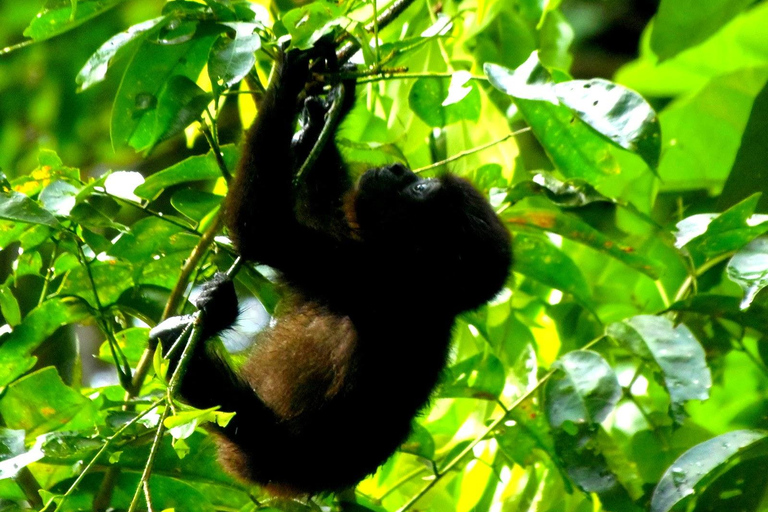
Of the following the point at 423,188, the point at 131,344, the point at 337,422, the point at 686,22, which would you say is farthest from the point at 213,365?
the point at 686,22

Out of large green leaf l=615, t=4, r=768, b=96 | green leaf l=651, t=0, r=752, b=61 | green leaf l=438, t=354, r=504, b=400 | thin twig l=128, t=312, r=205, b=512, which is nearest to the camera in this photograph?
thin twig l=128, t=312, r=205, b=512

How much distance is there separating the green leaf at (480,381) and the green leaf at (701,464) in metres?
0.51

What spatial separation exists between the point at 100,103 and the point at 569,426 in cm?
294

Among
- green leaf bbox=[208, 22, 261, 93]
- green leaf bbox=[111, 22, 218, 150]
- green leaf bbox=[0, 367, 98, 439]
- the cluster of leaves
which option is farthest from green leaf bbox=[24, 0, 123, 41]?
green leaf bbox=[0, 367, 98, 439]

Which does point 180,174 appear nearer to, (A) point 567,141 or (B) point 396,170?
(B) point 396,170

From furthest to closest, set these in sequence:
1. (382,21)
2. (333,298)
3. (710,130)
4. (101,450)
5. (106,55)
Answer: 1. (710,130)
2. (333,298)
3. (382,21)
4. (106,55)
5. (101,450)

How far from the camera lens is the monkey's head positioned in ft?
7.65

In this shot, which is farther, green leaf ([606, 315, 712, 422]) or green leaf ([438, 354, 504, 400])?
green leaf ([438, 354, 504, 400])

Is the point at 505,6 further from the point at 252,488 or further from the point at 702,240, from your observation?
the point at 252,488

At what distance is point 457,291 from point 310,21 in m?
0.94

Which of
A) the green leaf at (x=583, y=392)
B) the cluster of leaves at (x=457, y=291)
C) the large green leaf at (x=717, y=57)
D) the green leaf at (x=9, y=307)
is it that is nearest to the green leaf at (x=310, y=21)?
the cluster of leaves at (x=457, y=291)

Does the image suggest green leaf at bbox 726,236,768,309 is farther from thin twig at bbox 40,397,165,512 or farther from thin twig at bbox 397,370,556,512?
thin twig at bbox 40,397,165,512

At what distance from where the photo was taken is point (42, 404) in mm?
1860

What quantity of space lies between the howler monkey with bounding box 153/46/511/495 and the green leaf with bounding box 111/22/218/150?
0.76 feet
